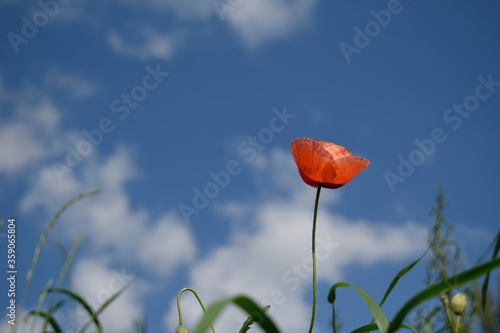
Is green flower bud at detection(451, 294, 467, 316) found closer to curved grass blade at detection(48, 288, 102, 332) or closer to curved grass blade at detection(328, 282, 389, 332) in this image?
curved grass blade at detection(328, 282, 389, 332)

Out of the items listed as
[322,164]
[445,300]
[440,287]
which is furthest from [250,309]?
[322,164]

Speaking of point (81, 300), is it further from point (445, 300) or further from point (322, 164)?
point (322, 164)

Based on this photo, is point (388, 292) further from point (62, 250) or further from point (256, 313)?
point (62, 250)

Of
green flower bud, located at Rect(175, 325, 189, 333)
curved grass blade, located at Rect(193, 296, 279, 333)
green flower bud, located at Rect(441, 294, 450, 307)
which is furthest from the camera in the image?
green flower bud, located at Rect(175, 325, 189, 333)

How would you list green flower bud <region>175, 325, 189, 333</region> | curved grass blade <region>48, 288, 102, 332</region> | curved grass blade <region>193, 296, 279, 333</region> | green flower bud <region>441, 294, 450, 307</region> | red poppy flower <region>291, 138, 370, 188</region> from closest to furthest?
curved grass blade <region>193, 296, 279, 333</region>
curved grass blade <region>48, 288, 102, 332</region>
green flower bud <region>441, 294, 450, 307</region>
green flower bud <region>175, 325, 189, 333</region>
red poppy flower <region>291, 138, 370, 188</region>

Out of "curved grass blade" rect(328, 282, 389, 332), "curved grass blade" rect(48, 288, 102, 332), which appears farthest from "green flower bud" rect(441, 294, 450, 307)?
"curved grass blade" rect(48, 288, 102, 332)

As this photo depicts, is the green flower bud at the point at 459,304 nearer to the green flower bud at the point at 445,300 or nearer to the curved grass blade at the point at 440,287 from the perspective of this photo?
the green flower bud at the point at 445,300
